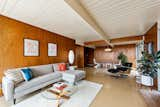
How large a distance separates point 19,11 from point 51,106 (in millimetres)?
2876

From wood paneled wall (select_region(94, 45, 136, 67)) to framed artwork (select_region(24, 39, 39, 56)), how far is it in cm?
828

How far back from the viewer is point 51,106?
89.8 inches

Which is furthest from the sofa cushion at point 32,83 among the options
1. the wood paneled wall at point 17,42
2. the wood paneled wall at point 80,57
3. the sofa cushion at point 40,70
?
the wood paneled wall at point 80,57

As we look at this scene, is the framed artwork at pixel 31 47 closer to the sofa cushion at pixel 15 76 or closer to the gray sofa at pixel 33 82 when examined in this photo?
the gray sofa at pixel 33 82

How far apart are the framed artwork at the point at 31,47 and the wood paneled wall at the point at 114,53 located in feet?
27.2

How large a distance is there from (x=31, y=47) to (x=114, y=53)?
29.1 feet

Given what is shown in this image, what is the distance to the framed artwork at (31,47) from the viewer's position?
12.6 ft

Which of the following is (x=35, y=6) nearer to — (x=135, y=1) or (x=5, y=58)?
(x=5, y=58)

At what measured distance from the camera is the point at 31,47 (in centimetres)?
402

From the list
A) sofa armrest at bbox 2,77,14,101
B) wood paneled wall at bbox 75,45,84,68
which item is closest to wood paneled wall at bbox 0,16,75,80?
sofa armrest at bbox 2,77,14,101

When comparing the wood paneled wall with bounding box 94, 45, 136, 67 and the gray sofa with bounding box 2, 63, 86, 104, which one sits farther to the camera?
the wood paneled wall with bounding box 94, 45, 136, 67

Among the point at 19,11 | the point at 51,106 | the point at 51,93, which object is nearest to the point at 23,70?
the point at 51,93

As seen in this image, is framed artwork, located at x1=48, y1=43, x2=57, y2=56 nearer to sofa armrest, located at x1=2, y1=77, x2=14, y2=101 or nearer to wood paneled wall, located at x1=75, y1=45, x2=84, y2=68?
sofa armrest, located at x1=2, y1=77, x2=14, y2=101

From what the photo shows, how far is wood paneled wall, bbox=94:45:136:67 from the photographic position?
31.7 feet
